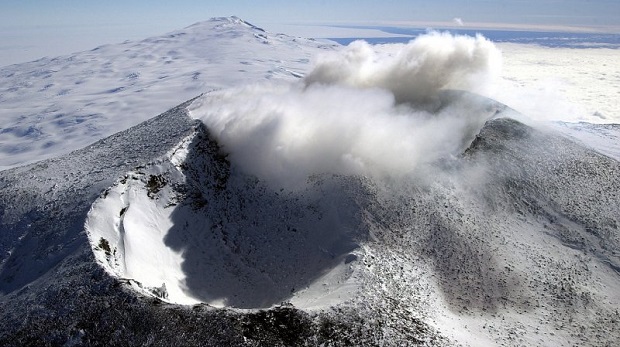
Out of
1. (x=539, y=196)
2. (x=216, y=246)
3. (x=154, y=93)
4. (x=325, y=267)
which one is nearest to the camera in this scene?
(x=325, y=267)

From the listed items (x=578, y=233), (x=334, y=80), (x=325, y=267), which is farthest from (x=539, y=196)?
(x=334, y=80)

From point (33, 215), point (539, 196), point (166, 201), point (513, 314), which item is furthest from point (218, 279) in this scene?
point (539, 196)

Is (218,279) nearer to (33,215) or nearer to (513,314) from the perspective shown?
(33,215)

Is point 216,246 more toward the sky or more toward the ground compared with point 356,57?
more toward the ground

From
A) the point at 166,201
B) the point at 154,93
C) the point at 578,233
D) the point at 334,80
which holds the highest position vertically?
the point at 334,80

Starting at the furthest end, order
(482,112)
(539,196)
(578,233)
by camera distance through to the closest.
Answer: (482,112) < (539,196) < (578,233)

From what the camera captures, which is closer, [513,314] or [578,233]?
[513,314]
